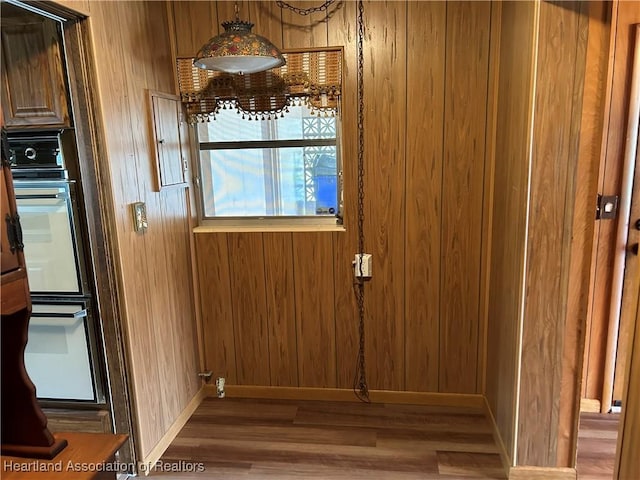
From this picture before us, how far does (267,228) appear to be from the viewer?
9.32 feet

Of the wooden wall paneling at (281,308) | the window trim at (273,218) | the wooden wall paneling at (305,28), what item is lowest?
the wooden wall paneling at (281,308)

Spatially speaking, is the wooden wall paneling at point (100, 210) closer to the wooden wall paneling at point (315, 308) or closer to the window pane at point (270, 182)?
the window pane at point (270, 182)

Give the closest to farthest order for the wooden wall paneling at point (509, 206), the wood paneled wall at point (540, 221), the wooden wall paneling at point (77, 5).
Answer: the wooden wall paneling at point (77, 5) → the wood paneled wall at point (540, 221) → the wooden wall paneling at point (509, 206)

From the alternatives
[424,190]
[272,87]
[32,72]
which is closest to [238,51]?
[272,87]

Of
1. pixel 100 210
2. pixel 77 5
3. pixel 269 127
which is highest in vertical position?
pixel 77 5

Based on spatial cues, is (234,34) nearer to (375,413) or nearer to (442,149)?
(442,149)

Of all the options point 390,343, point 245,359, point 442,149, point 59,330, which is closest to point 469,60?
point 442,149

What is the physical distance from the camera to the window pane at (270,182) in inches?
110

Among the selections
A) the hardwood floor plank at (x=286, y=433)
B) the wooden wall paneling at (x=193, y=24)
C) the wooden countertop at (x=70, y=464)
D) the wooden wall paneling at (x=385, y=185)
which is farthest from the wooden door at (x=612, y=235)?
the wooden countertop at (x=70, y=464)

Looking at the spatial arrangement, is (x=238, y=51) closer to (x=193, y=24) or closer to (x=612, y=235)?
(x=193, y=24)

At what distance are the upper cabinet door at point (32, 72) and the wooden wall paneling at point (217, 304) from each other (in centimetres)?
111

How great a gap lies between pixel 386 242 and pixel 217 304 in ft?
3.70

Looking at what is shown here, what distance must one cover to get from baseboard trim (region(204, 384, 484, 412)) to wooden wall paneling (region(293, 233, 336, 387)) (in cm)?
6

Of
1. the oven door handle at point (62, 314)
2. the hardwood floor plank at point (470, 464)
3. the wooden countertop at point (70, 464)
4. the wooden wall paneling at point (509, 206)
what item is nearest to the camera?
the wooden countertop at point (70, 464)
